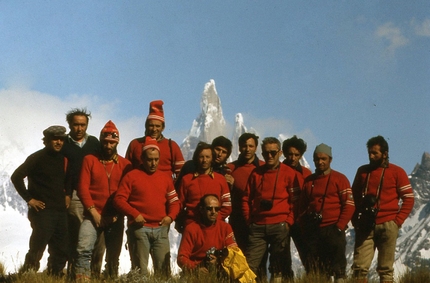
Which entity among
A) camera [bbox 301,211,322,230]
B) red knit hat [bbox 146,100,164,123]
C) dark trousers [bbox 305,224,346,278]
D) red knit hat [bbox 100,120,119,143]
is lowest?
dark trousers [bbox 305,224,346,278]

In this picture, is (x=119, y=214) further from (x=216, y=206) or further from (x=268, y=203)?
(x=268, y=203)

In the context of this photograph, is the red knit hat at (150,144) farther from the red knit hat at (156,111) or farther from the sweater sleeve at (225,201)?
the sweater sleeve at (225,201)

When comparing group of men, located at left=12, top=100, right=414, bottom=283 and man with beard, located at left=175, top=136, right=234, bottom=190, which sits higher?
man with beard, located at left=175, top=136, right=234, bottom=190

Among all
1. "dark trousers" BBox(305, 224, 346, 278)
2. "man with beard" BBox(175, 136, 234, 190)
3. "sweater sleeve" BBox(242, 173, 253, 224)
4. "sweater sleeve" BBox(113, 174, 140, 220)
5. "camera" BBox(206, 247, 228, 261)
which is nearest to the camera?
"camera" BBox(206, 247, 228, 261)

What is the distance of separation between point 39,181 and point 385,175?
16.1 ft

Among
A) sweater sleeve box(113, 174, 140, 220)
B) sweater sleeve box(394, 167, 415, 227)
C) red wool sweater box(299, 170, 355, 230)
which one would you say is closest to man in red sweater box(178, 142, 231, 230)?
sweater sleeve box(113, 174, 140, 220)

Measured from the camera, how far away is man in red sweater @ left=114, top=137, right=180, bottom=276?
28.6 ft

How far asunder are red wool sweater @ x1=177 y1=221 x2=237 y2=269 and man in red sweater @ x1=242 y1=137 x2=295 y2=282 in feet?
2.20

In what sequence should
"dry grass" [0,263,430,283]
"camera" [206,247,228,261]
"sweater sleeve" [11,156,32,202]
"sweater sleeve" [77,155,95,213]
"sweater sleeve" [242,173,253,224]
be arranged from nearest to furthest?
"dry grass" [0,263,430,283], "camera" [206,247,228,261], "sweater sleeve" [77,155,95,213], "sweater sleeve" [11,156,32,202], "sweater sleeve" [242,173,253,224]

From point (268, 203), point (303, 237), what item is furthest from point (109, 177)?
point (303, 237)

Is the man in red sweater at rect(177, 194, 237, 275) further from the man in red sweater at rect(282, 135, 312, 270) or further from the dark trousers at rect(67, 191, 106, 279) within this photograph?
the man in red sweater at rect(282, 135, 312, 270)

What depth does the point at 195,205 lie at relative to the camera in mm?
9281

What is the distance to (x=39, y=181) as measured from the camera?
906cm

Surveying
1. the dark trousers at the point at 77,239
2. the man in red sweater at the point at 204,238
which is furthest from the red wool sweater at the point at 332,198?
the dark trousers at the point at 77,239
